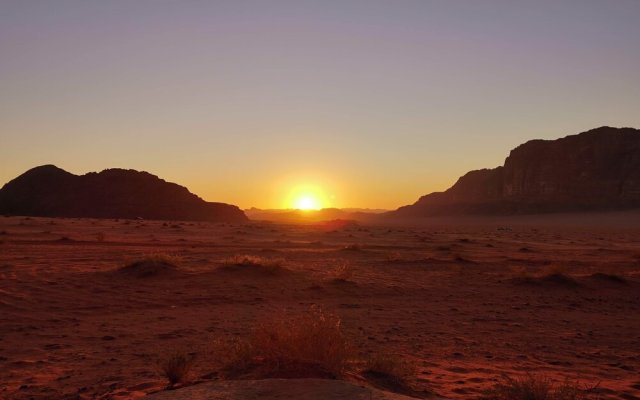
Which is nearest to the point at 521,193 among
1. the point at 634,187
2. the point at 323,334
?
the point at 634,187

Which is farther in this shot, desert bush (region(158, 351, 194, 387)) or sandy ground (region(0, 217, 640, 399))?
sandy ground (region(0, 217, 640, 399))

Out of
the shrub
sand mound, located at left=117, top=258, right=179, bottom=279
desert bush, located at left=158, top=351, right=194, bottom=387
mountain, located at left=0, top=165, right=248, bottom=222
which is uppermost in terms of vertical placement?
mountain, located at left=0, top=165, right=248, bottom=222

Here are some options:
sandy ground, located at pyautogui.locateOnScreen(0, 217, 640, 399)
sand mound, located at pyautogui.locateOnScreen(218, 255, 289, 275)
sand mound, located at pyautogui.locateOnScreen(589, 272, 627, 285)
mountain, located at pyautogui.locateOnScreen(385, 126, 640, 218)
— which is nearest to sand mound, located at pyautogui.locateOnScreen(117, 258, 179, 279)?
sandy ground, located at pyautogui.locateOnScreen(0, 217, 640, 399)

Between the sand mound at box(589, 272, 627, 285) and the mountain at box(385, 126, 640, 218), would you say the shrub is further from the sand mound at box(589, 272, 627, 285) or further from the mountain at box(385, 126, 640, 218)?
the mountain at box(385, 126, 640, 218)

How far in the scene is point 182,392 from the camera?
5430 millimetres

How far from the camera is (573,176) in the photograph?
14375 cm

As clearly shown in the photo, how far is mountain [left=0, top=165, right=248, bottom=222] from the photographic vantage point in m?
102

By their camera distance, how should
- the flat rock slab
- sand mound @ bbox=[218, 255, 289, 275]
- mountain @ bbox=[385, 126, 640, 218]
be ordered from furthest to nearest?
mountain @ bbox=[385, 126, 640, 218], sand mound @ bbox=[218, 255, 289, 275], the flat rock slab

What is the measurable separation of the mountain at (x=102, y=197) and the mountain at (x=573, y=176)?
8251 centimetres

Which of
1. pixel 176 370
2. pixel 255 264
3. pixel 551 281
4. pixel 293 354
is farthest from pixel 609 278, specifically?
pixel 176 370

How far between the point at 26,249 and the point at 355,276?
52.7 feet

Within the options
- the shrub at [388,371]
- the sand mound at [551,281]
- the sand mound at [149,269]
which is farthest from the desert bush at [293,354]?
the sand mound at [551,281]

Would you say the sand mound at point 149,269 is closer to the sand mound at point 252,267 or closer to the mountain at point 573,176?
the sand mound at point 252,267

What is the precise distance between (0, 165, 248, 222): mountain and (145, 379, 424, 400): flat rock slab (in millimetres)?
100979
